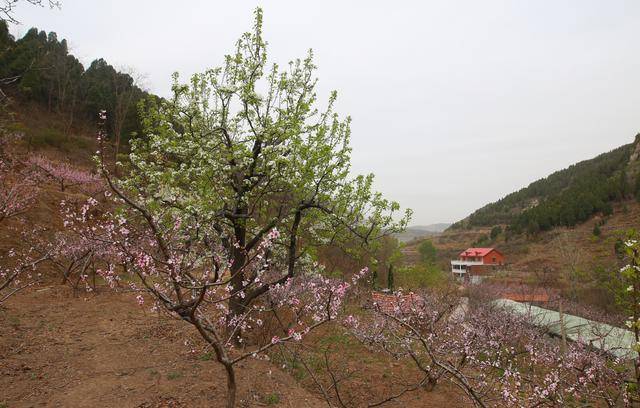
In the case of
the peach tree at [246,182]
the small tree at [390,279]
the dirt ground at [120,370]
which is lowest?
the small tree at [390,279]

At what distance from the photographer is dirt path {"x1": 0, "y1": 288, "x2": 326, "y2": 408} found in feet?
23.2

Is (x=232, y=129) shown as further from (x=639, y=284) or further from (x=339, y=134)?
(x=639, y=284)

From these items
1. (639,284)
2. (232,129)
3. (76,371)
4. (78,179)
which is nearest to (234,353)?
(76,371)

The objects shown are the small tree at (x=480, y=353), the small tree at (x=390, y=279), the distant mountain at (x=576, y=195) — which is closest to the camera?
the small tree at (x=480, y=353)

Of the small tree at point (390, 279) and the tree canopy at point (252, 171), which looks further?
the small tree at point (390, 279)

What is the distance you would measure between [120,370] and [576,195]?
10941 cm

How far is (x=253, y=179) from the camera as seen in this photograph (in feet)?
30.6

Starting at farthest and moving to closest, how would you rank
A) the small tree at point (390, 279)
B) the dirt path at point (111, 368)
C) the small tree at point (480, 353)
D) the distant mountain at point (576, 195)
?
the distant mountain at point (576, 195) < the small tree at point (390, 279) < the small tree at point (480, 353) < the dirt path at point (111, 368)

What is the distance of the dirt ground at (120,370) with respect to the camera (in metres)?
7.09

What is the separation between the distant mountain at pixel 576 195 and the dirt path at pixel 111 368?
3723 inches

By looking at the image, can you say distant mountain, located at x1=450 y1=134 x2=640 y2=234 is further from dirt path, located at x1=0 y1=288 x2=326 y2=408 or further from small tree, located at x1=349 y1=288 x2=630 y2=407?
dirt path, located at x1=0 y1=288 x2=326 y2=408

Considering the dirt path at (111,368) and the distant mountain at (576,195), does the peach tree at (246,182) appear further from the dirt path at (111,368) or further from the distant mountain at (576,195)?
the distant mountain at (576,195)

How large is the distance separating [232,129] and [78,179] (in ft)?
67.9

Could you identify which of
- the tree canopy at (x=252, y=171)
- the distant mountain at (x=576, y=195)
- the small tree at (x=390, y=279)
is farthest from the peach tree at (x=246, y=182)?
the distant mountain at (x=576, y=195)
